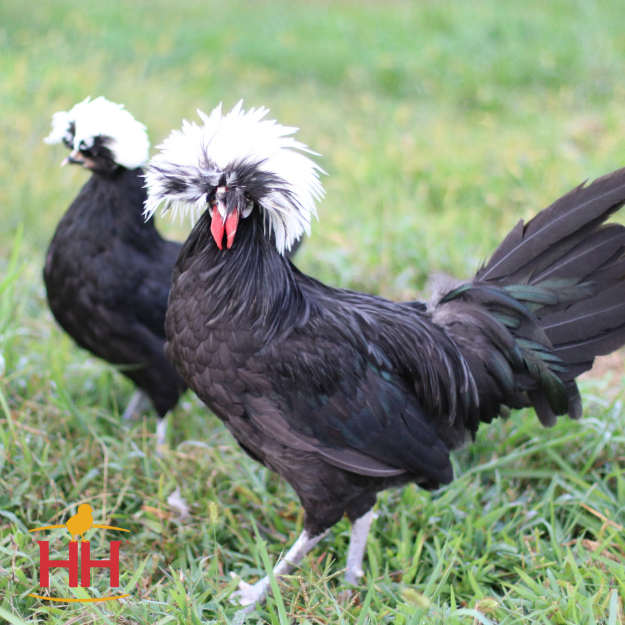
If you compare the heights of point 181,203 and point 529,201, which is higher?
point 529,201

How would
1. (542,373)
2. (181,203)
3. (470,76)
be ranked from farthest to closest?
(470,76), (542,373), (181,203)

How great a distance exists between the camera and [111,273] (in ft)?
10.7

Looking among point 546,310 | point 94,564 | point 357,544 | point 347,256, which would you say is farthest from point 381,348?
point 347,256

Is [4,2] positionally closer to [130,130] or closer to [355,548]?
[130,130]

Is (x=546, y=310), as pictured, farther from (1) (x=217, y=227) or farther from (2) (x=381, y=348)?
(1) (x=217, y=227)

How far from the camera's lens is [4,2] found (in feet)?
32.6

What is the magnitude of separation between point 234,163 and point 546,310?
1.57m

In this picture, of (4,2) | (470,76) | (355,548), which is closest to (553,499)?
(355,548)

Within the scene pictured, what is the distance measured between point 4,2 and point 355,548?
10849mm

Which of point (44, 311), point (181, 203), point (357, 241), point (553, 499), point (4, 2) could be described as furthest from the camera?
point (4, 2)

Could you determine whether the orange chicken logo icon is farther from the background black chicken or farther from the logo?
the background black chicken

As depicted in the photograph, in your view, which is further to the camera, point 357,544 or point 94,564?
point 357,544

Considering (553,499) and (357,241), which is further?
(357,241)

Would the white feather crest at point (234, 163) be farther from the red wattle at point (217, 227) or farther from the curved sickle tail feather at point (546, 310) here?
the curved sickle tail feather at point (546, 310)
